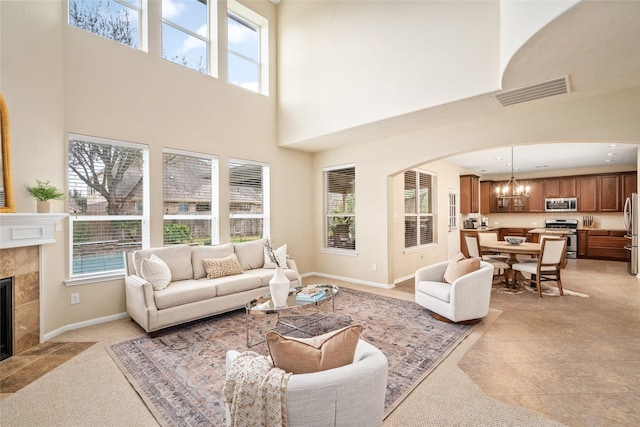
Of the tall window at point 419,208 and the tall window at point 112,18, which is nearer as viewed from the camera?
the tall window at point 112,18

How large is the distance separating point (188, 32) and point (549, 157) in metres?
8.34

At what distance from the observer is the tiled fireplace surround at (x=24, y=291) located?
114 inches

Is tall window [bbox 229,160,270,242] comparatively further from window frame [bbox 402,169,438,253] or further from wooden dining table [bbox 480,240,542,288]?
wooden dining table [bbox 480,240,542,288]

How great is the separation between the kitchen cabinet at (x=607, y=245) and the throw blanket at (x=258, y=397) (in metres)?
10.5

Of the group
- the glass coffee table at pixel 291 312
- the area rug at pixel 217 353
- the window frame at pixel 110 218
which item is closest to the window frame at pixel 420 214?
the area rug at pixel 217 353

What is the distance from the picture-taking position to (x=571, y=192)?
8898 mm

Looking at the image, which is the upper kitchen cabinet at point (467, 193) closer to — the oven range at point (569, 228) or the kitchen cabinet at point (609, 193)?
the oven range at point (569, 228)

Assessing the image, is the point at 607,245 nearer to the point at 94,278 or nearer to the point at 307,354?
the point at 307,354

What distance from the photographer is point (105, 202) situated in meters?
3.88

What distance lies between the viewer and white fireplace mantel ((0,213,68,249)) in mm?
2795

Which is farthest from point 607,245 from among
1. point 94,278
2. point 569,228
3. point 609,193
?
point 94,278

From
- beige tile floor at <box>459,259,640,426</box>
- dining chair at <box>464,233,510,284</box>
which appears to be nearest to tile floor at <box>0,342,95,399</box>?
beige tile floor at <box>459,259,640,426</box>

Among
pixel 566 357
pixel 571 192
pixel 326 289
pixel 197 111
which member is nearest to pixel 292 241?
pixel 326 289

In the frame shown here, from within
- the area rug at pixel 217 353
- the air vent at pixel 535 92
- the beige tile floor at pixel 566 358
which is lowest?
the beige tile floor at pixel 566 358
